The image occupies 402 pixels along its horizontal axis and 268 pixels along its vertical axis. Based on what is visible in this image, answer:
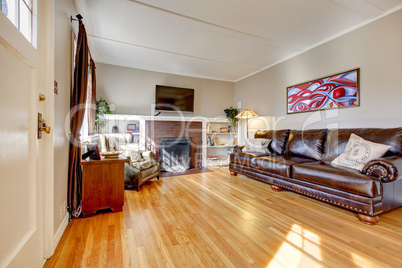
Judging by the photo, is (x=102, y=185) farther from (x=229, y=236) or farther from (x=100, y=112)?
(x=100, y=112)

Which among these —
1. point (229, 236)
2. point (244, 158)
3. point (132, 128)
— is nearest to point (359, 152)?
point (244, 158)

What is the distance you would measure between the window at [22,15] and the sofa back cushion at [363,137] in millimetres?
3611

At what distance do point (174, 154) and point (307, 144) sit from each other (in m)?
2.95

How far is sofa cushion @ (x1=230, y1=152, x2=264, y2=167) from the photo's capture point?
3.41 m

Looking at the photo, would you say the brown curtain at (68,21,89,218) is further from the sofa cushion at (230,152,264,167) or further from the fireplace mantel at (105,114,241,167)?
the sofa cushion at (230,152,264,167)

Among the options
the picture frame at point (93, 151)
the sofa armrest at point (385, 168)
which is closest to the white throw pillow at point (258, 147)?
the sofa armrest at point (385, 168)

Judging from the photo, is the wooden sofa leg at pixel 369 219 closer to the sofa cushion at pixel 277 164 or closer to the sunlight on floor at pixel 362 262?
the sunlight on floor at pixel 362 262

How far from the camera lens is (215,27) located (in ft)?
9.44

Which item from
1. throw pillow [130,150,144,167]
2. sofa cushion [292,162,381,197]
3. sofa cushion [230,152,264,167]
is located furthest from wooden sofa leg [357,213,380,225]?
throw pillow [130,150,144,167]

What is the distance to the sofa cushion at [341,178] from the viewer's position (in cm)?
187

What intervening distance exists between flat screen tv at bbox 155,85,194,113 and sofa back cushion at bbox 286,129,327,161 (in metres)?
2.62

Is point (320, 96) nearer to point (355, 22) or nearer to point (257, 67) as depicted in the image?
point (355, 22)

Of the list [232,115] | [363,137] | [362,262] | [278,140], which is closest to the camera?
[362,262]

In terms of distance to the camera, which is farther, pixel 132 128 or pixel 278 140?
pixel 132 128
